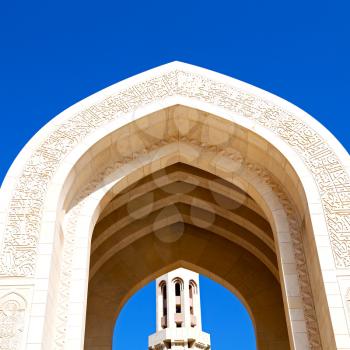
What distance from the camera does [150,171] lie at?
25.5ft

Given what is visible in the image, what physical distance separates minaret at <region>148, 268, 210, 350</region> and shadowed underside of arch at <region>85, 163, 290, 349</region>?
53.2 feet

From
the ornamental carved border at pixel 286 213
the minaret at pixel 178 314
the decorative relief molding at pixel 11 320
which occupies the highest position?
the minaret at pixel 178 314

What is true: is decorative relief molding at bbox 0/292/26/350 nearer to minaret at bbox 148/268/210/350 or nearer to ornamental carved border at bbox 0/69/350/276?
ornamental carved border at bbox 0/69/350/276

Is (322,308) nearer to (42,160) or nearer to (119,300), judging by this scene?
(42,160)

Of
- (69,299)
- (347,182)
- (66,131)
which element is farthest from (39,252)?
(347,182)

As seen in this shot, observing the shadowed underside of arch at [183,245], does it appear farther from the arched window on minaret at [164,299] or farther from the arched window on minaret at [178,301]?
the arched window on minaret at [164,299]

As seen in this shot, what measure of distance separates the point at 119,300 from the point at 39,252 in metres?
3.95

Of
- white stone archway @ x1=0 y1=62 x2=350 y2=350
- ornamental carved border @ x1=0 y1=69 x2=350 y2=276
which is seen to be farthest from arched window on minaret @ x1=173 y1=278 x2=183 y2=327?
ornamental carved border @ x1=0 y1=69 x2=350 y2=276

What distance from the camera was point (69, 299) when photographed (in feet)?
20.7

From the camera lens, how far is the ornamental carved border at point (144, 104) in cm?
611

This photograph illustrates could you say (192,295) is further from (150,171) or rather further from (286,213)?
(286,213)

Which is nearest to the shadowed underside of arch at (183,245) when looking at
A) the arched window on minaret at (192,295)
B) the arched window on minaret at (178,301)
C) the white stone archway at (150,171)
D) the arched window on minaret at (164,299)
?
the white stone archway at (150,171)

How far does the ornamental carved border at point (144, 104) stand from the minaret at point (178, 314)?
19.6 meters

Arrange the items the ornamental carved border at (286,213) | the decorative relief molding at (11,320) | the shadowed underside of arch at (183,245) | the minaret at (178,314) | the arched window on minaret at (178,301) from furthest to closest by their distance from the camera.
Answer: the arched window on minaret at (178,301) → the minaret at (178,314) → the shadowed underside of arch at (183,245) → the ornamental carved border at (286,213) → the decorative relief molding at (11,320)
